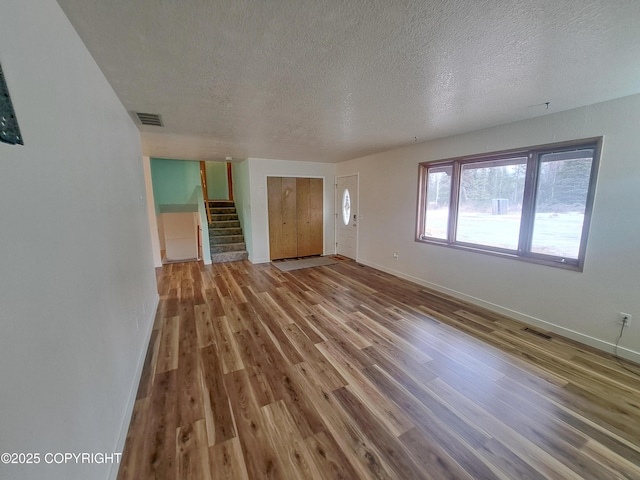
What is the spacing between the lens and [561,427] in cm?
164

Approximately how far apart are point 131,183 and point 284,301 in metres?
2.31

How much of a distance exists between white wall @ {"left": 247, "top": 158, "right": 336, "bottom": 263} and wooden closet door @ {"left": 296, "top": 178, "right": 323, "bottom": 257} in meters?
0.22

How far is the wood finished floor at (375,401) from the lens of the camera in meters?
1.41

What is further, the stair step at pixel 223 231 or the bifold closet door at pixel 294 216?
the stair step at pixel 223 231

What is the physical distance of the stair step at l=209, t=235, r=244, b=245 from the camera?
6266 millimetres

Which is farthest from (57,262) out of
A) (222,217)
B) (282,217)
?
(222,217)

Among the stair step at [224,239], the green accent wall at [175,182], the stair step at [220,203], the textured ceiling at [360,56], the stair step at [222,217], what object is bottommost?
the stair step at [224,239]

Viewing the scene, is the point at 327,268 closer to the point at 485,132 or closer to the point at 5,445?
the point at 485,132

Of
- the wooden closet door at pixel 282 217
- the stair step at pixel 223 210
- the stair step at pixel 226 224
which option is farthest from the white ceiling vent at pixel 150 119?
the stair step at pixel 223 210

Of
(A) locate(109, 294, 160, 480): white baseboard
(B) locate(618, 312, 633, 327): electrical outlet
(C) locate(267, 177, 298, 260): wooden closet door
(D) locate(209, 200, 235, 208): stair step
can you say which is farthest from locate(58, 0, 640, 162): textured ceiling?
(D) locate(209, 200, 235, 208): stair step

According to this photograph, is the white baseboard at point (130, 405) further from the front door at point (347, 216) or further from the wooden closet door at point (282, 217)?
the front door at point (347, 216)

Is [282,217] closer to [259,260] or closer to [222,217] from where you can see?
[259,260]

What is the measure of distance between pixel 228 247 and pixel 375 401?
520 centimetres

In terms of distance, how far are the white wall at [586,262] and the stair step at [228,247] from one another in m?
4.19
